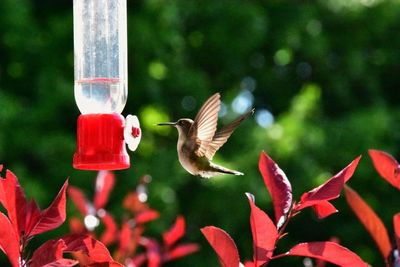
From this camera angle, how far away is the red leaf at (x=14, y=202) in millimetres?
1521

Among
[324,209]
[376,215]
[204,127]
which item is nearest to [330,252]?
[324,209]

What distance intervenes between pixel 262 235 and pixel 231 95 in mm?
6588

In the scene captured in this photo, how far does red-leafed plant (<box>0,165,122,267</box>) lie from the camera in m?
1.49

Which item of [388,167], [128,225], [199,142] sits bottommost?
[128,225]

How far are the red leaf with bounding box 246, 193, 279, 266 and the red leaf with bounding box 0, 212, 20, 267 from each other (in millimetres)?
347

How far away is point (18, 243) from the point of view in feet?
4.92

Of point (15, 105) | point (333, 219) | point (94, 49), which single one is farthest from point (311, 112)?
point (94, 49)

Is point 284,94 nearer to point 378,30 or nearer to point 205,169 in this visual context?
point 378,30

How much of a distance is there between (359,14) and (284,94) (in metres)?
0.96

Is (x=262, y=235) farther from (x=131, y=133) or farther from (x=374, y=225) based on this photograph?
(x=131, y=133)

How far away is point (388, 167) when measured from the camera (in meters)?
1.74

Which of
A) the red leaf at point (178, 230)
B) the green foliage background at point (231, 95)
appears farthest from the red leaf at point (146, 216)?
the green foliage background at point (231, 95)

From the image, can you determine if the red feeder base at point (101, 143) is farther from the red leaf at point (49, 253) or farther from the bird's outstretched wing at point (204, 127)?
the red leaf at point (49, 253)

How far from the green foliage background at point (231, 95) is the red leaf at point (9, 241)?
5.30 metres
